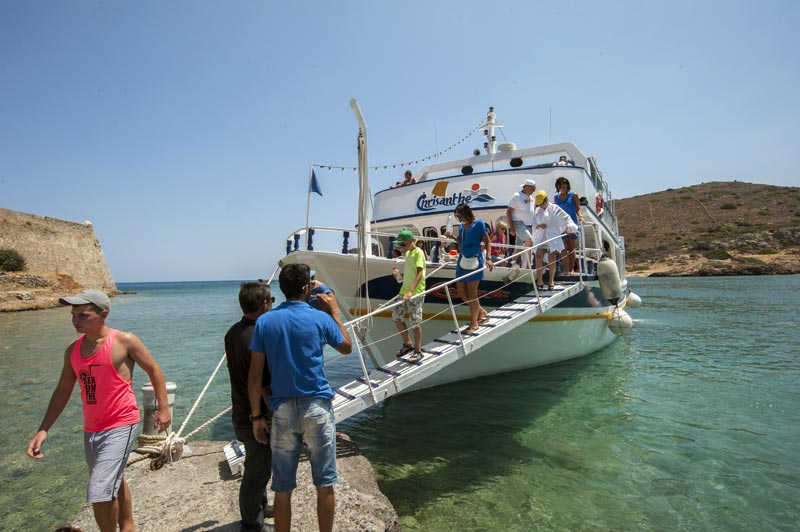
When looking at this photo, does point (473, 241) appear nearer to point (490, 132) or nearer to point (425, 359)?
point (425, 359)

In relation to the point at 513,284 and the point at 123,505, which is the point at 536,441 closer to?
the point at 513,284

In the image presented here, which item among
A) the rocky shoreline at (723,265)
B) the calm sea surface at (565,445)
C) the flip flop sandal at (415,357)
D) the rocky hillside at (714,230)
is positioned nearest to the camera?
the calm sea surface at (565,445)

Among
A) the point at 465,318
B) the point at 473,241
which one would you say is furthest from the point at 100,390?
the point at 465,318

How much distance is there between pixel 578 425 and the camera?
6.97 metres

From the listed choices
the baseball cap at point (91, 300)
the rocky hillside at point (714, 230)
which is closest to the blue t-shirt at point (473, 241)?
the baseball cap at point (91, 300)

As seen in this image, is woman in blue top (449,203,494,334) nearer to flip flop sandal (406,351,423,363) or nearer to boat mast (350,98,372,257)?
flip flop sandal (406,351,423,363)

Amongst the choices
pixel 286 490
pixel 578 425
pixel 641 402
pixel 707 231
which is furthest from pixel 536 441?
pixel 707 231

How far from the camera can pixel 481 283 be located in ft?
27.0

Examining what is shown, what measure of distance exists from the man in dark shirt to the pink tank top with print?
663 mm

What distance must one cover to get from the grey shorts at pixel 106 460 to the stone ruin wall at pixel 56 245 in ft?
149

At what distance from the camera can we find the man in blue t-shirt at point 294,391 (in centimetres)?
277

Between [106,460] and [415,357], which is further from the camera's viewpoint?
[415,357]

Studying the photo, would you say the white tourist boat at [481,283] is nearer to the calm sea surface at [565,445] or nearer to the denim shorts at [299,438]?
the calm sea surface at [565,445]

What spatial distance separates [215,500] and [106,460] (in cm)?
155
